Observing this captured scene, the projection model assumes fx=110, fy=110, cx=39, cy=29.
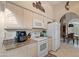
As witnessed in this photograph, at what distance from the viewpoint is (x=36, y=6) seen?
514cm

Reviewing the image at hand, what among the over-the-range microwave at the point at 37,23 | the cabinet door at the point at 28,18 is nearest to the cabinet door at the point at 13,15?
the cabinet door at the point at 28,18

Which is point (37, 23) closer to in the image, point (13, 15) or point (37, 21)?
point (37, 21)

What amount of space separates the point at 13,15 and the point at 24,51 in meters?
1.23

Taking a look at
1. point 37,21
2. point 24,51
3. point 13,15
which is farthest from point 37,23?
point 24,51

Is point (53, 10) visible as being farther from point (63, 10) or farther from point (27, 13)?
point (27, 13)

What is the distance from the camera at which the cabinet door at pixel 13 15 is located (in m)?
3.37

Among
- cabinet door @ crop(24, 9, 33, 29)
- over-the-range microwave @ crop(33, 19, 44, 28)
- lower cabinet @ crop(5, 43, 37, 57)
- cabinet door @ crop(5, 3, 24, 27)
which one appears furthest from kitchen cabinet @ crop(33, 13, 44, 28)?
lower cabinet @ crop(5, 43, 37, 57)

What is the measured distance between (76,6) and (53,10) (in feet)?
5.20

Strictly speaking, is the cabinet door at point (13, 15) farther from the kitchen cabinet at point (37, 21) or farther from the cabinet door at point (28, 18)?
the kitchen cabinet at point (37, 21)

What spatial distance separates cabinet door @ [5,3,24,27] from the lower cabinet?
2.83 ft

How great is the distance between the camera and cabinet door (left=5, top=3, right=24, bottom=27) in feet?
11.0

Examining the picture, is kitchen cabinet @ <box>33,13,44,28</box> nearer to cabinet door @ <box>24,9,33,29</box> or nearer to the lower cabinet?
cabinet door @ <box>24,9,33,29</box>

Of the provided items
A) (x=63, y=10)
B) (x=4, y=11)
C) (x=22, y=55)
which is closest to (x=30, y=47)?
(x=22, y=55)

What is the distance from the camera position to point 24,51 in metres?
3.29
